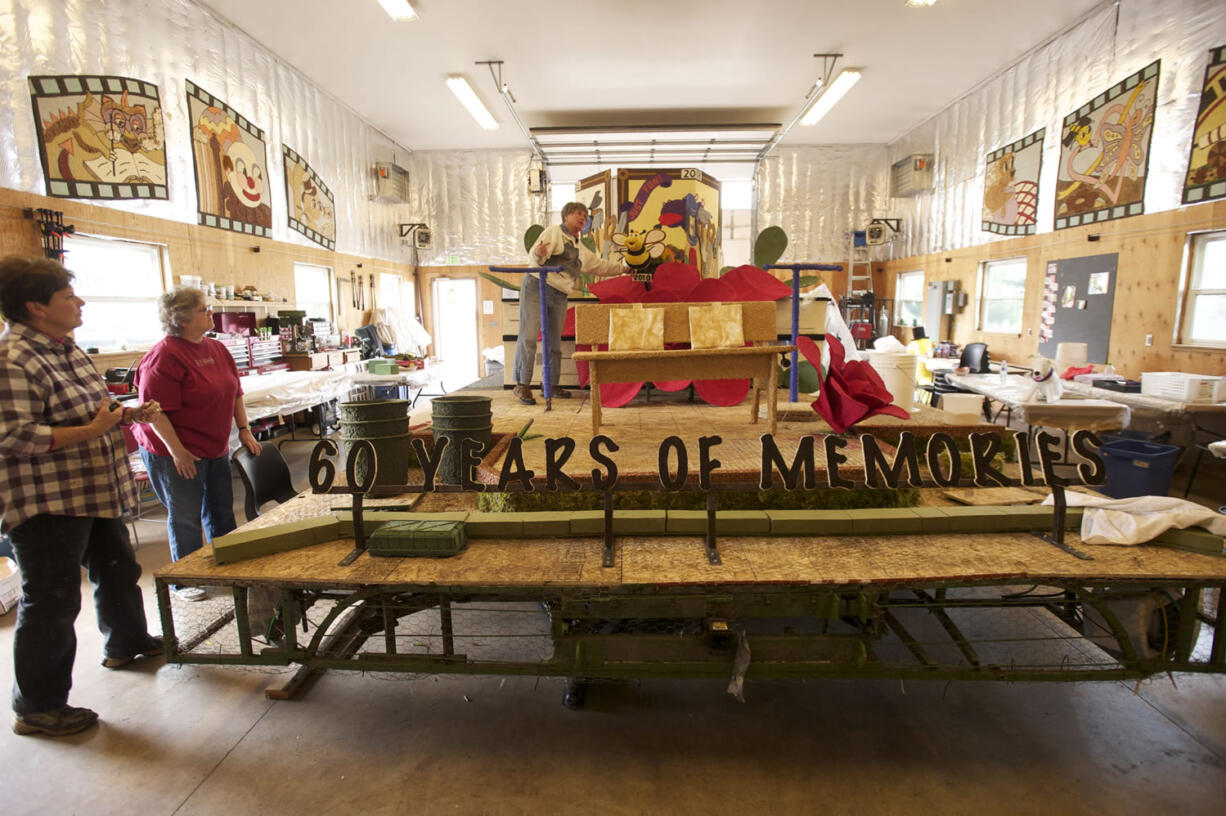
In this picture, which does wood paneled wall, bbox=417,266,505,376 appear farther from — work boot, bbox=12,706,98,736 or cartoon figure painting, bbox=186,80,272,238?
work boot, bbox=12,706,98,736

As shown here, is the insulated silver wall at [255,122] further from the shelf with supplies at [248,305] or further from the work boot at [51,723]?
the work boot at [51,723]

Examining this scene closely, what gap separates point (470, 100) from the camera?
29.7 ft

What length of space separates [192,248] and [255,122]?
2.15 meters

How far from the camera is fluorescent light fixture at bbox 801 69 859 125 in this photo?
8.21 metres

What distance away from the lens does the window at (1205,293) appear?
5733 mm

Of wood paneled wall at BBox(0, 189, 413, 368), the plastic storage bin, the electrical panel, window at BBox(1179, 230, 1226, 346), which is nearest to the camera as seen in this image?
the plastic storage bin

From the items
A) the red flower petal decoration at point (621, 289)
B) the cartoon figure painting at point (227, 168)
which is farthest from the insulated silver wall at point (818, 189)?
the red flower petal decoration at point (621, 289)

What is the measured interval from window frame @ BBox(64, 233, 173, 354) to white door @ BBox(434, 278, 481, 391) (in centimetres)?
691

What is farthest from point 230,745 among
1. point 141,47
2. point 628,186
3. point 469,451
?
point 141,47

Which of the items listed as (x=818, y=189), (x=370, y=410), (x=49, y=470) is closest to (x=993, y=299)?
(x=818, y=189)

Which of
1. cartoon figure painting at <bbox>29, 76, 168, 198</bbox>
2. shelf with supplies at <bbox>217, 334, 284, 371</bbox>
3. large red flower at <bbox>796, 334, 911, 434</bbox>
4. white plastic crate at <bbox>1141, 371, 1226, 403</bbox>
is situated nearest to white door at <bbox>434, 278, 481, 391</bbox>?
shelf with supplies at <bbox>217, 334, 284, 371</bbox>

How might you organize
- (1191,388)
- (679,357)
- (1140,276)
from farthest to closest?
1. (1140,276)
2. (1191,388)
3. (679,357)

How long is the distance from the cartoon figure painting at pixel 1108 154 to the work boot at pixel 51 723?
9.27 meters

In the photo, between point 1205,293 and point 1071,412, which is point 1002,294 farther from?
point 1071,412
